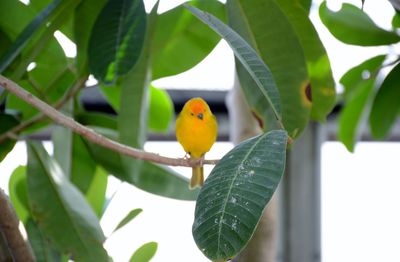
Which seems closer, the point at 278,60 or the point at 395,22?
the point at 278,60

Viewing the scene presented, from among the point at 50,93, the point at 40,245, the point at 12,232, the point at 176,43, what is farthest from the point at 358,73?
the point at 12,232

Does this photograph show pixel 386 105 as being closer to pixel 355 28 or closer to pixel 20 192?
pixel 355 28

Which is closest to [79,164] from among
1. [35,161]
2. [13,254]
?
[35,161]

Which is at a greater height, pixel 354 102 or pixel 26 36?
pixel 354 102

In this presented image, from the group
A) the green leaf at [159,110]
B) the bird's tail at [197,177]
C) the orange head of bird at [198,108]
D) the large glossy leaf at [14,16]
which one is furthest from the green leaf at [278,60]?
the green leaf at [159,110]

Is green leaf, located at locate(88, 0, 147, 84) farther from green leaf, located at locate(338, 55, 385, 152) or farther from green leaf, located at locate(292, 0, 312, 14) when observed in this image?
green leaf, located at locate(338, 55, 385, 152)

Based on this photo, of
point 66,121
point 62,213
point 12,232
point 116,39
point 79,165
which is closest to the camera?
point 66,121

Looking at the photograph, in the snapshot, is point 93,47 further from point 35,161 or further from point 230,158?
point 230,158

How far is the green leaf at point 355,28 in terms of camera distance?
1.40 m

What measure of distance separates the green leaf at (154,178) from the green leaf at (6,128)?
18 cm

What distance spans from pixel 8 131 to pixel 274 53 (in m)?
0.53

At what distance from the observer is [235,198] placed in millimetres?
681

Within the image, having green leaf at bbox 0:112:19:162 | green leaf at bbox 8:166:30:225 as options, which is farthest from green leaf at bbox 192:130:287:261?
green leaf at bbox 8:166:30:225

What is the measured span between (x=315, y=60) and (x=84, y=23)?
40cm
